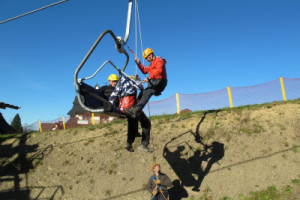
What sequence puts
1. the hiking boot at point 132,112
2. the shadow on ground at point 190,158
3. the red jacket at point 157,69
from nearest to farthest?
the hiking boot at point 132,112 < the red jacket at point 157,69 < the shadow on ground at point 190,158

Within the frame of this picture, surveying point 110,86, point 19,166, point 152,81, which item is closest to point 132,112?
point 152,81

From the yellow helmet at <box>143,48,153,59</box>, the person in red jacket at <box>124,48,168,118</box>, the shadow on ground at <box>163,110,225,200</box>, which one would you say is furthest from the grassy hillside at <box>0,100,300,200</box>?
the yellow helmet at <box>143,48,153,59</box>

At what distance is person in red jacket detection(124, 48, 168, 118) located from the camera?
17.0 feet

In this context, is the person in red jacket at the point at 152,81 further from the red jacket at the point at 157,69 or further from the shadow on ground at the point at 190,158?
the shadow on ground at the point at 190,158

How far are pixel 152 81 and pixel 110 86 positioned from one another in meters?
1.17

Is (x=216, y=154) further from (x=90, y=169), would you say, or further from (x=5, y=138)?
(x=5, y=138)

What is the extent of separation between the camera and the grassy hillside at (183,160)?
9062 mm

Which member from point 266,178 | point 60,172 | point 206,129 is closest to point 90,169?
point 60,172

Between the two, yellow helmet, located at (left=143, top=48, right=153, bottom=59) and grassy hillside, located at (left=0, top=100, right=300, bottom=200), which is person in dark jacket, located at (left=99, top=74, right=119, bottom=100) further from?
grassy hillside, located at (left=0, top=100, right=300, bottom=200)

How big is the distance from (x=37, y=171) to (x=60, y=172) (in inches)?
50.3

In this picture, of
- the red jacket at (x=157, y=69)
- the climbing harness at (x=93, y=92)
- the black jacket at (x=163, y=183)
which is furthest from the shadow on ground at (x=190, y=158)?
the climbing harness at (x=93, y=92)

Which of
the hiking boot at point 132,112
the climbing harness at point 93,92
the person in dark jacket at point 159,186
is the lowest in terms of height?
the person in dark jacket at point 159,186

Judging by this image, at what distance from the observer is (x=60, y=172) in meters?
11.7

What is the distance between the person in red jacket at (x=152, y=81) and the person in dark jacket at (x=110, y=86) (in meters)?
0.76
